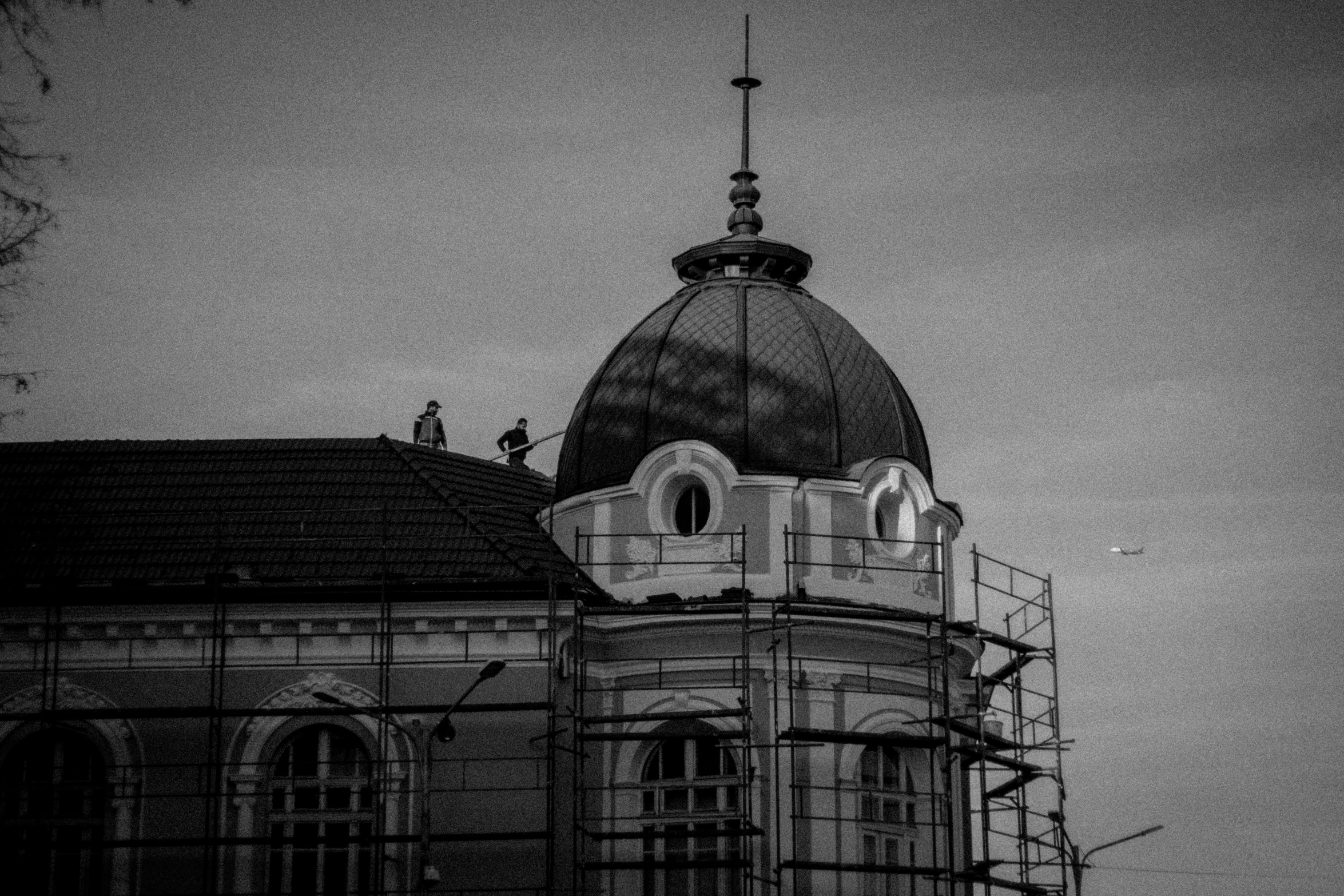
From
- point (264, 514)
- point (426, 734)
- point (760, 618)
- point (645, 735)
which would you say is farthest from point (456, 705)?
point (264, 514)

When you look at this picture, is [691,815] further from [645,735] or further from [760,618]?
[760,618]

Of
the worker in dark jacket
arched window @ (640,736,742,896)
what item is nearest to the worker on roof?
the worker in dark jacket

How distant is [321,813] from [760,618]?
7318mm

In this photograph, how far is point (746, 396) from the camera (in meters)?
40.8

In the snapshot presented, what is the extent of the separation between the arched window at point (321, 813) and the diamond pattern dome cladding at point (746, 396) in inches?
247

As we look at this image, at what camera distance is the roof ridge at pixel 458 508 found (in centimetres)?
3834

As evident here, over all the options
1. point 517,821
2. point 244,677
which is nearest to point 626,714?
point 517,821

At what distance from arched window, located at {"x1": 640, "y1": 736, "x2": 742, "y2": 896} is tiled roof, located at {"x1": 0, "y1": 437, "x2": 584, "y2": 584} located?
10.9 ft

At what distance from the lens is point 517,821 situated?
37125 mm

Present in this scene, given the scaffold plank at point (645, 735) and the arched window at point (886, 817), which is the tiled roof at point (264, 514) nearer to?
the scaffold plank at point (645, 735)

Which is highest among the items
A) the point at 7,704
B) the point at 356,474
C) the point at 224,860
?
the point at 356,474

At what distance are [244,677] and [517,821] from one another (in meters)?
4.76

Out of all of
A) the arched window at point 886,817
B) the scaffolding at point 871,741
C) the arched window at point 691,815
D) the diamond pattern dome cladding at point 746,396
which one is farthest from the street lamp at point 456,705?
the arched window at point 886,817

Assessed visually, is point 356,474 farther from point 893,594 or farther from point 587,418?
point 893,594
